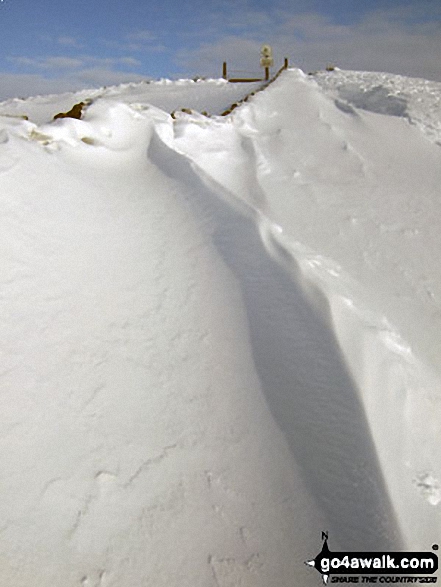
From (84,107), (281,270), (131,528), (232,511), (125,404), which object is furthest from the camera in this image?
(84,107)

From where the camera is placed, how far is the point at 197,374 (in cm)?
218

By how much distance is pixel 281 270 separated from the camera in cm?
287

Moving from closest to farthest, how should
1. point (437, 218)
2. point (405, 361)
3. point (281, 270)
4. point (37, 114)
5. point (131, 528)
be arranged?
point (131, 528), point (405, 361), point (281, 270), point (437, 218), point (37, 114)

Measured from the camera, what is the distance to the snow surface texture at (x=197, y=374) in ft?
5.03

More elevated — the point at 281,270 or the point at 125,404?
the point at 281,270

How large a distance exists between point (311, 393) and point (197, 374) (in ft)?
2.00

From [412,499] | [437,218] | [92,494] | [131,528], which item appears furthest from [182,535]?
[437,218]

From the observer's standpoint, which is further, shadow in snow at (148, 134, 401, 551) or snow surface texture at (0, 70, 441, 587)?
shadow in snow at (148, 134, 401, 551)

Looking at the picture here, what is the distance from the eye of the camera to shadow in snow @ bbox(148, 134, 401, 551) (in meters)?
1.65

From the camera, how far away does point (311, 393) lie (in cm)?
211

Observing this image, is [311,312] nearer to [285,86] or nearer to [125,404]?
[125,404]

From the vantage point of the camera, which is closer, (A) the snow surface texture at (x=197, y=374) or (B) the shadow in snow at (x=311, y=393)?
(A) the snow surface texture at (x=197, y=374)

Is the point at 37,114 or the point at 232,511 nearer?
the point at 232,511

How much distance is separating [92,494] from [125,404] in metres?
0.45
